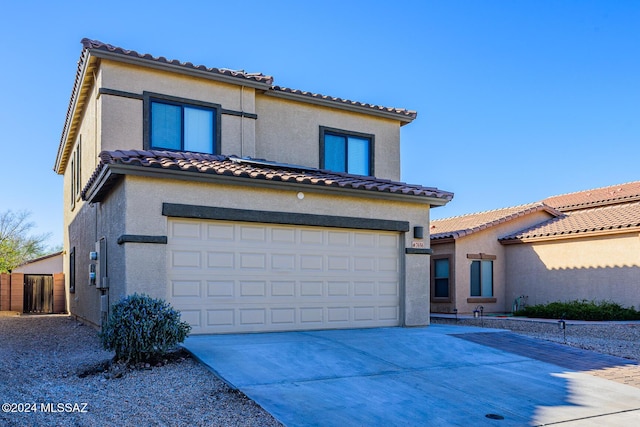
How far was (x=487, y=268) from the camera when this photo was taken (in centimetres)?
2280

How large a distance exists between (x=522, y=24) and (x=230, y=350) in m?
14.9

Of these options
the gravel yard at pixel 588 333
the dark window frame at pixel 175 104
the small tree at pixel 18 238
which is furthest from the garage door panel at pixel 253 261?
the small tree at pixel 18 238

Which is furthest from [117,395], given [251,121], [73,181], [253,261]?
[73,181]

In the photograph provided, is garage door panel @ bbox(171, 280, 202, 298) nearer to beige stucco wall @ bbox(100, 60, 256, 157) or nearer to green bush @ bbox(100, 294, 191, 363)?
green bush @ bbox(100, 294, 191, 363)

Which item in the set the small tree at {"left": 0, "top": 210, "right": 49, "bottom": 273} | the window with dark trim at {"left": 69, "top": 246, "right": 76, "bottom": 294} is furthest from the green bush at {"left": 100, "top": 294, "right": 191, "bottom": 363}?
the small tree at {"left": 0, "top": 210, "right": 49, "bottom": 273}

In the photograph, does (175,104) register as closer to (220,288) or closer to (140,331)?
(220,288)

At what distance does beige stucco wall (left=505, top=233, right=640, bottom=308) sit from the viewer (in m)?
19.2

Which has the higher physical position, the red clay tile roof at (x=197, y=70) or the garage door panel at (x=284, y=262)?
the red clay tile roof at (x=197, y=70)

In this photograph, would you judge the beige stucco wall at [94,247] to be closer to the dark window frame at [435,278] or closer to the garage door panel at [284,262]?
the garage door panel at [284,262]

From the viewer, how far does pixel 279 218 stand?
1258 cm

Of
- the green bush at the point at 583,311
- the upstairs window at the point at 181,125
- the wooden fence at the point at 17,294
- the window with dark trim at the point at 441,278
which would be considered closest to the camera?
the upstairs window at the point at 181,125

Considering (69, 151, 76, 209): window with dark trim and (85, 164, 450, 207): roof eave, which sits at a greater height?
(69, 151, 76, 209): window with dark trim

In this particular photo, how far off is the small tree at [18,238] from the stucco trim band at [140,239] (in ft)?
96.0

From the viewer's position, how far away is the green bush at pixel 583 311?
722 inches
